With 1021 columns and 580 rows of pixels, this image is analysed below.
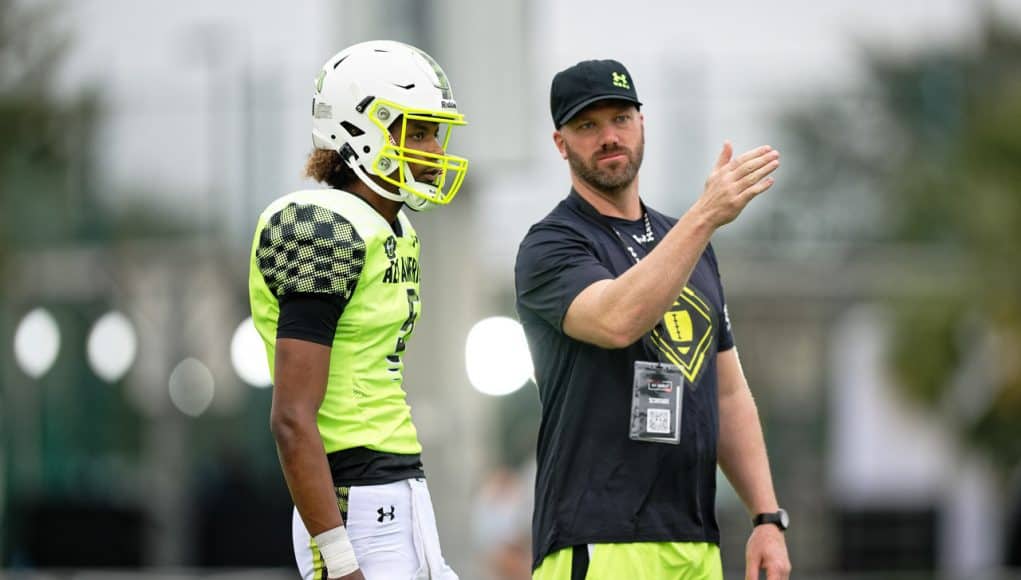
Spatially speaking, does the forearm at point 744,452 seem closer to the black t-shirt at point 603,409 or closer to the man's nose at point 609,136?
the black t-shirt at point 603,409

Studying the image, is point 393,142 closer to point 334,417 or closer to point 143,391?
point 334,417

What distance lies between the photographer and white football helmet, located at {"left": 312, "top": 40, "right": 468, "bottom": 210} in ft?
16.4

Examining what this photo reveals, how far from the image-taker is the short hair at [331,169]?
5098 mm

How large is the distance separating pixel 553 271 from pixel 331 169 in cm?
70

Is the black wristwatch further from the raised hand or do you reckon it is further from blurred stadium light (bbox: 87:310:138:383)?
blurred stadium light (bbox: 87:310:138:383)

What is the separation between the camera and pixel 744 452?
569 centimetres

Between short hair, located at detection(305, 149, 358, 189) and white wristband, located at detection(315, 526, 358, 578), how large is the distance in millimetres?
999

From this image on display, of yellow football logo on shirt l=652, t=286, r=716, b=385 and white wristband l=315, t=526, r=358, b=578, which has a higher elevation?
yellow football logo on shirt l=652, t=286, r=716, b=385

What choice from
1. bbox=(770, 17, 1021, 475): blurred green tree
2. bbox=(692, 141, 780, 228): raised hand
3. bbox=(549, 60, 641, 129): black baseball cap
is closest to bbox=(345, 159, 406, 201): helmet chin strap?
bbox=(549, 60, 641, 129): black baseball cap

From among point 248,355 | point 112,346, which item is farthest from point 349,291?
point 112,346

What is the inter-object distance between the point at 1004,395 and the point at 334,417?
19.7 metres

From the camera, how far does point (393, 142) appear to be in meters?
5.02

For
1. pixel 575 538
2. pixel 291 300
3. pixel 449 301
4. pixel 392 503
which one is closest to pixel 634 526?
pixel 575 538

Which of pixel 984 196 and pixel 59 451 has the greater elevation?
pixel 984 196
